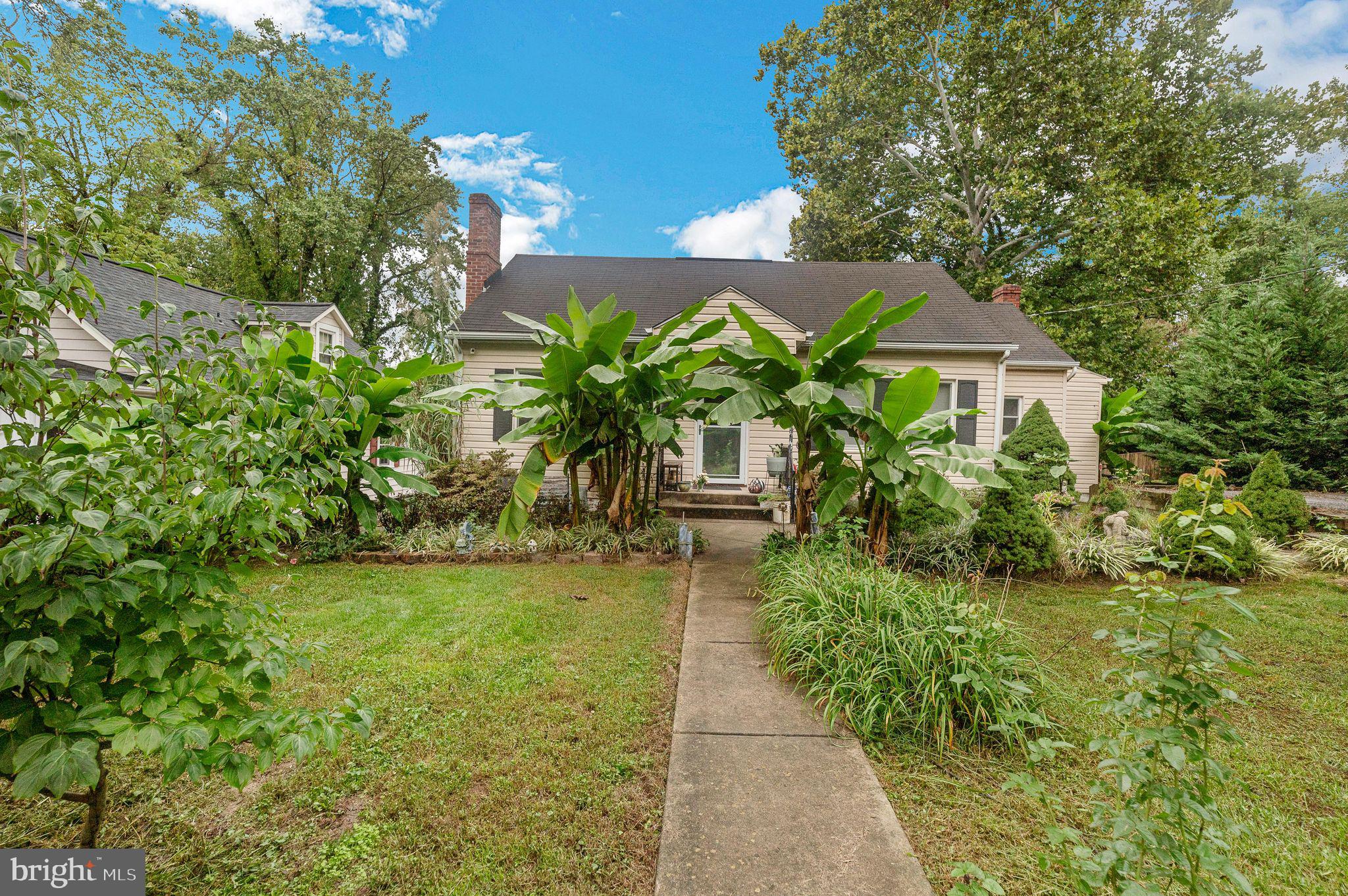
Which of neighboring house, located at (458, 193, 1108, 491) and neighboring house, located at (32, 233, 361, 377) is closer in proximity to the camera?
neighboring house, located at (32, 233, 361, 377)

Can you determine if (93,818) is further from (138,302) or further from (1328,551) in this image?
(1328,551)

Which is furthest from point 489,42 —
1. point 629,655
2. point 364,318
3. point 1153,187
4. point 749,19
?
point 1153,187

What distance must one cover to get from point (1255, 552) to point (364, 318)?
29.0 m

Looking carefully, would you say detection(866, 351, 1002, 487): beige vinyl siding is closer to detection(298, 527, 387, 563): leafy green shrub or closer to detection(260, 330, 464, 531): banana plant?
detection(260, 330, 464, 531): banana plant

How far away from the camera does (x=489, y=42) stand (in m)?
16.4

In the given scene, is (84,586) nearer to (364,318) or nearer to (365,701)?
(365,701)

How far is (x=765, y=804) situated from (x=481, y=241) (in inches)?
549

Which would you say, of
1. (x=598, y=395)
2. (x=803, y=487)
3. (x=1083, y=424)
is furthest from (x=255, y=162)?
(x=1083, y=424)

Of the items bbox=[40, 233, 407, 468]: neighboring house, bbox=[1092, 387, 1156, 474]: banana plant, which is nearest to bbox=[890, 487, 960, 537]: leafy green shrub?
bbox=[40, 233, 407, 468]: neighboring house

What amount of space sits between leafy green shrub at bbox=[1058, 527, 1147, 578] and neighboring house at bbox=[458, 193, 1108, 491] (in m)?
5.12

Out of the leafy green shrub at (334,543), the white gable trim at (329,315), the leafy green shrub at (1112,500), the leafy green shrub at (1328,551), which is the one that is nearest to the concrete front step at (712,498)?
the leafy green shrub at (334,543)

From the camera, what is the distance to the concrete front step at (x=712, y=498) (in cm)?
1130

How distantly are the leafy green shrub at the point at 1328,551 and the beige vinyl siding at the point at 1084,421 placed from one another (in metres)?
7.50

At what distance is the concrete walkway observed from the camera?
216cm
